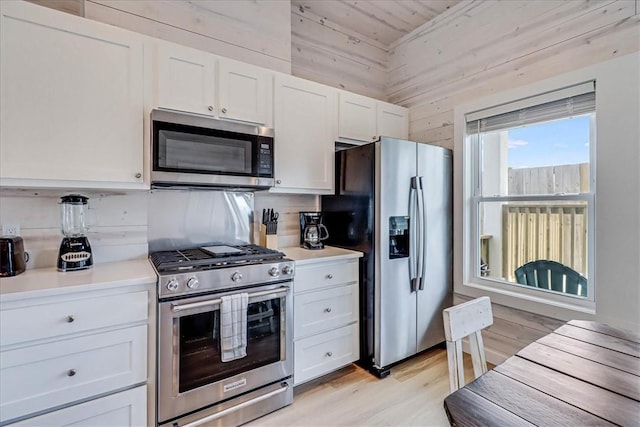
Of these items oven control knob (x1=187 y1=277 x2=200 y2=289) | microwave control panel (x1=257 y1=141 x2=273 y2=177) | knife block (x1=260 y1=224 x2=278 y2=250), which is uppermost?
microwave control panel (x1=257 y1=141 x2=273 y2=177)

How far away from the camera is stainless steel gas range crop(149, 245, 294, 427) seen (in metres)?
1.59

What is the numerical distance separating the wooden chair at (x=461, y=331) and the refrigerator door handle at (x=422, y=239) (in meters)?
1.16

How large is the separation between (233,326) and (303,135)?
1496 mm

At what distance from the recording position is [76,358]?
142 cm

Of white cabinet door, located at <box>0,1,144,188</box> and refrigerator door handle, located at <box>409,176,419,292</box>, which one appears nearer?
white cabinet door, located at <box>0,1,144,188</box>

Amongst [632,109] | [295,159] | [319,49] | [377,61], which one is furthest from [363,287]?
[377,61]

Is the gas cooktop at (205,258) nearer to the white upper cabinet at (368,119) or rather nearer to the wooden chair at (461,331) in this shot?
the wooden chair at (461,331)

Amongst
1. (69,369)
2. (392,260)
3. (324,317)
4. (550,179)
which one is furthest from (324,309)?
(550,179)

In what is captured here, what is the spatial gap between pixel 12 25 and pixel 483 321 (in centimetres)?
259

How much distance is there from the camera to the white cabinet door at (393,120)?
2951mm

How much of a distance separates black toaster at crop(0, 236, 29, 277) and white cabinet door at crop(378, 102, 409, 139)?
2.74 metres

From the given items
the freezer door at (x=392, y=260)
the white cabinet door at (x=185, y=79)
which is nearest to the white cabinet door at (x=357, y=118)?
the freezer door at (x=392, y=260)

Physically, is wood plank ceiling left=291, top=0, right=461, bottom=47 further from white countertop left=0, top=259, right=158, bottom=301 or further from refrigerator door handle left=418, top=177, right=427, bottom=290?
white countertop left=0, top=259, right=158, bottom=301

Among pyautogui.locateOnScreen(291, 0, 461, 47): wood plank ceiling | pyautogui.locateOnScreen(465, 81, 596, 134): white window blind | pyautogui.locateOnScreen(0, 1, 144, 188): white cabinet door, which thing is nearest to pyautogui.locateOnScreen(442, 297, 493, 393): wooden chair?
pyautogui.locateOnScreen(465, 81, 596, 134): white window blind
